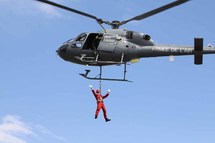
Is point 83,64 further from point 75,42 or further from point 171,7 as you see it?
point 171,7

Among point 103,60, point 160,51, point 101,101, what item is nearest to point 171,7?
point 160,51

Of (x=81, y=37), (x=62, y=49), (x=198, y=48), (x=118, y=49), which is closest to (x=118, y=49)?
(x=118, y=49)

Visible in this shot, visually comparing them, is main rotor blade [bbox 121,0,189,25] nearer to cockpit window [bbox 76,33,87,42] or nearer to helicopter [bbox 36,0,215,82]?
helicopter [bbox 36,0,215,82]

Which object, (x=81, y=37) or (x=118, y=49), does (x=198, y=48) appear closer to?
(x=118, y=49)

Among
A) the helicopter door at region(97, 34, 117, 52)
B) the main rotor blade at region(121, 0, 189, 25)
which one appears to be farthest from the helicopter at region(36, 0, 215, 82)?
the main rotor blade at region(121, 0, 189, 25)

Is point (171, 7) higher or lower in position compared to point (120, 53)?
higher

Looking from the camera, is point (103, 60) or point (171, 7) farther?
point (103, 60)

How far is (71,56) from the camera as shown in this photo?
33.2 meters

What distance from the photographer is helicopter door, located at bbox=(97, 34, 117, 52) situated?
32.6 meters

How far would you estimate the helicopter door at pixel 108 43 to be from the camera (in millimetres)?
32562

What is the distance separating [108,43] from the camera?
107 ft

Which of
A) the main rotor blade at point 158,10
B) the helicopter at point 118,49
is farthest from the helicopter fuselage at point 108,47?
the main rotor blade at point 158,10

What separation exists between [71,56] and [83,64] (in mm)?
1084

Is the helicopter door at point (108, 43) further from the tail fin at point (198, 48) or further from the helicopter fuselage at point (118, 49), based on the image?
the tail fin at point (198, 48)
